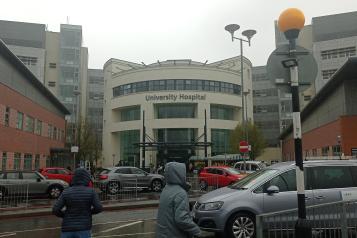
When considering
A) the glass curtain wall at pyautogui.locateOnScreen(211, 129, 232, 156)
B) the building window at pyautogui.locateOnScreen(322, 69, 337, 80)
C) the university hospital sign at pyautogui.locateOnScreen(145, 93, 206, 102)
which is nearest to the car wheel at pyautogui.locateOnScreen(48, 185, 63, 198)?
the glass curtain wall at pyautogui.locateOnScreen(211, 129, 232, 156)

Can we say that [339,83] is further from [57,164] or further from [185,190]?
[57,164]

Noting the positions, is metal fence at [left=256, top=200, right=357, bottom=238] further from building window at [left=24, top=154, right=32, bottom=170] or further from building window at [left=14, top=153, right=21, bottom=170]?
building window at [left=24, top=154, right=32, bottom=170]

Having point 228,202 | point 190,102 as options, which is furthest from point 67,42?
point 228,202

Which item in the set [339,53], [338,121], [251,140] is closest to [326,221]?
[338,121]

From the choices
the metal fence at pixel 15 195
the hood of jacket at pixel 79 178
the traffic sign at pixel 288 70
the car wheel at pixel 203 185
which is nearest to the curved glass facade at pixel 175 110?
the car wheel at pixel 203 185

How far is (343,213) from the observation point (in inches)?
265

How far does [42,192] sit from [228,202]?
15241 mm

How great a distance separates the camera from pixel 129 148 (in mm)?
71312

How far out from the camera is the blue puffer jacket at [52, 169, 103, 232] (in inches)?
236

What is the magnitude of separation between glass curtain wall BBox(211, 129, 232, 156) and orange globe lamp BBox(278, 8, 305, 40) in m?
60.5

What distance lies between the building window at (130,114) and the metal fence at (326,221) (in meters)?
64.4

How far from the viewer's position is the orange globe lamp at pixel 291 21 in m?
6.91

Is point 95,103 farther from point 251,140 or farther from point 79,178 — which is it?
point 79,178

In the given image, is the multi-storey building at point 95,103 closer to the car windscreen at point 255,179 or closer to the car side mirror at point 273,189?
the car windscreen at point 255,179
